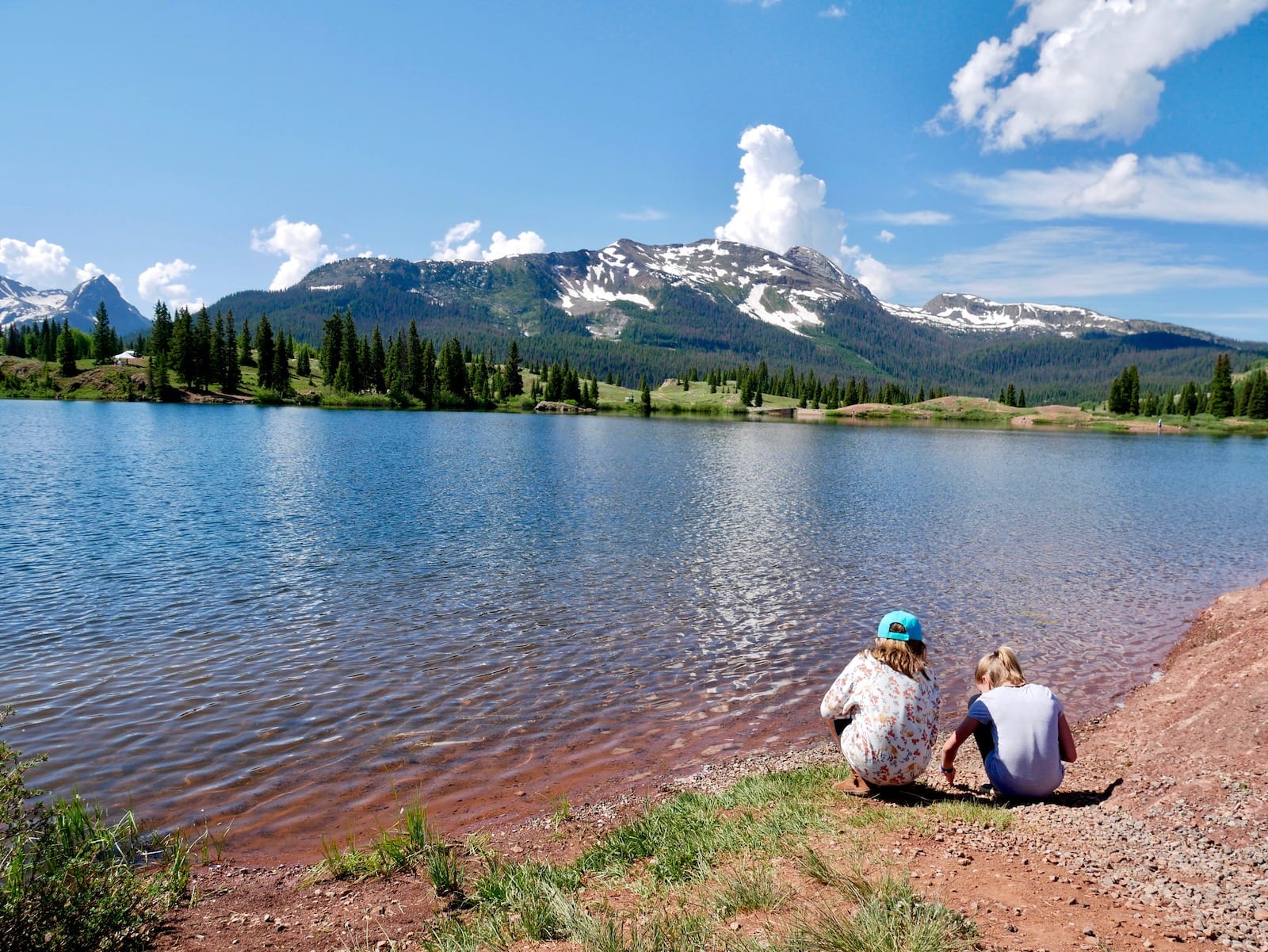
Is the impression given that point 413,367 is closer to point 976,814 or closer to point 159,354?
point 159,354

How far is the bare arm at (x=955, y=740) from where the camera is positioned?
9.05 m

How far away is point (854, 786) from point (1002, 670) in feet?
8.24

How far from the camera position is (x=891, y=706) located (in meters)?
8.77

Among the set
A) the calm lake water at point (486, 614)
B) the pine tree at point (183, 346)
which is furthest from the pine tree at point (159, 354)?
the calm lake water at point (486, 614)

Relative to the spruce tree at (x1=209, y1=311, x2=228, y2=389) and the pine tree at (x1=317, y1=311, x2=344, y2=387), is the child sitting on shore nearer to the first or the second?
the spruce tree at (x1=209, y1=311, x2=228, y2=389)

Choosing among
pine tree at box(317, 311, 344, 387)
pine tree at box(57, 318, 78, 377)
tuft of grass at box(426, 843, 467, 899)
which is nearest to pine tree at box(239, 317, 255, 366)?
pine tree at box(317, 311, 344, 387)

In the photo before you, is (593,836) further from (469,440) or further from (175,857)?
(469,440)

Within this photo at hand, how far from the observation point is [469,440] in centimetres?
8662

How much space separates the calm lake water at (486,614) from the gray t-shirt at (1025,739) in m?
4.90

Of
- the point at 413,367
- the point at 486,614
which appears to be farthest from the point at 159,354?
the point at 486,614

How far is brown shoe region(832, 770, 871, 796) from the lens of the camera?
9.42 meters

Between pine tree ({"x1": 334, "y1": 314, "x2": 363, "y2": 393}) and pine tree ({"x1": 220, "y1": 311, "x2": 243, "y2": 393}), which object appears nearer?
pine tree ({"x1": 220, "y1": 311, "x2": 243, "y2": 393})

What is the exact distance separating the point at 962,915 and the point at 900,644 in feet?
11.4

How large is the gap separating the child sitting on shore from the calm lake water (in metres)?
4.78
